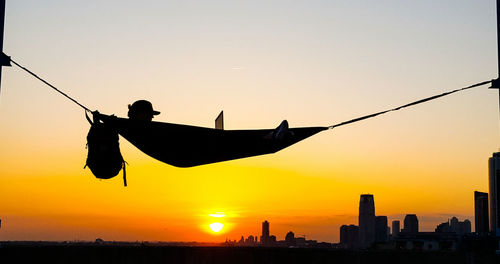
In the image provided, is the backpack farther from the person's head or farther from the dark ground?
the dark ground

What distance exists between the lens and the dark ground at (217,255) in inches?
515

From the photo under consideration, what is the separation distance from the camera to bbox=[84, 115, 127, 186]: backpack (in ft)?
36.3

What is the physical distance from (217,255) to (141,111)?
375cm

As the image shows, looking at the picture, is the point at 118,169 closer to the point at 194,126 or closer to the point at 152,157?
the point at 152,157

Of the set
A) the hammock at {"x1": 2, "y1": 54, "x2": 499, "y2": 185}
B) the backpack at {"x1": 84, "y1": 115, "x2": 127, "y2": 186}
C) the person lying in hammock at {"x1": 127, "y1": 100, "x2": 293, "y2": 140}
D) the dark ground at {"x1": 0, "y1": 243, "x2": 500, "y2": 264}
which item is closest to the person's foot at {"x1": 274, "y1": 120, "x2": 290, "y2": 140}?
the hammock at {"x1": 2, "y1": 54, "x2": 499, "y2": 185}

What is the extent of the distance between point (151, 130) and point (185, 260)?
3671mm

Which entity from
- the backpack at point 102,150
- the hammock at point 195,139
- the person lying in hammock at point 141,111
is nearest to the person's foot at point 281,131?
the hammock at point 195,139

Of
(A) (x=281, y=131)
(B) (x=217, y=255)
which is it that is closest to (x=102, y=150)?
(A) (x=281, y=131)

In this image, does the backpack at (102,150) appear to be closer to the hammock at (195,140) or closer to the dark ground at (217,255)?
the hammock at (195,140)

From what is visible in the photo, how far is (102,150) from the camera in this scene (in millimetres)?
11086

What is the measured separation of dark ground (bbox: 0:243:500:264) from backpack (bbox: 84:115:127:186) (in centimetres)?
244

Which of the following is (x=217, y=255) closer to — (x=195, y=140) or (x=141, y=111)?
(x=195, y=140)

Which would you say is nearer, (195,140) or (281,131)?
(281,131)

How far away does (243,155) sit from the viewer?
452 inches
